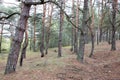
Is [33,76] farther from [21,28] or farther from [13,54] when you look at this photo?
[21,28]

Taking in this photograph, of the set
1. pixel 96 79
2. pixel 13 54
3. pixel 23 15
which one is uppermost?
pixel 23 15

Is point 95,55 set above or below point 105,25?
below

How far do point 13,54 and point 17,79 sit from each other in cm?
122

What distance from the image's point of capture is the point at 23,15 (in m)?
8.95

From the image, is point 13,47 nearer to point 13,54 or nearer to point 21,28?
point 13,54

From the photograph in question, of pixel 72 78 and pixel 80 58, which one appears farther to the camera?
pixel 80 58

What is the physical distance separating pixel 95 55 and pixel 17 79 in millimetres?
11927

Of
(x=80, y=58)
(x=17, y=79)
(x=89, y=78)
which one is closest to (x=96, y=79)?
(x=89, y=78)

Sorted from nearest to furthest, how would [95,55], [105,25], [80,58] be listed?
[80,58]
[95,55]
[105,25]

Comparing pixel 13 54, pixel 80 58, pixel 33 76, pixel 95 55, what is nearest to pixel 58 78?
pixel 33 76

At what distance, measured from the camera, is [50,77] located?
28.2 ft

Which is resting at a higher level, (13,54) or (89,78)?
(13,54)

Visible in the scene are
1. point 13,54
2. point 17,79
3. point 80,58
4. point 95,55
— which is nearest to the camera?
point 17,79

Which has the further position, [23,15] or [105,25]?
[105,25]
